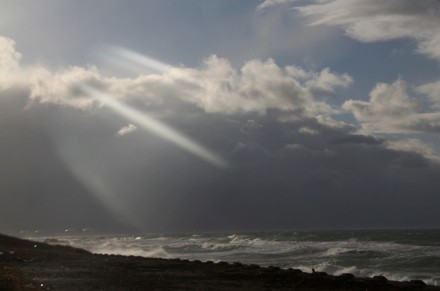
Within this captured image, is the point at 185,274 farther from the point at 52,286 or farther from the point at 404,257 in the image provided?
the point at 404,257

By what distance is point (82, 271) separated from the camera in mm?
26875

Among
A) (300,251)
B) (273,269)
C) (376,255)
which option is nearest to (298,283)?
(273,269)

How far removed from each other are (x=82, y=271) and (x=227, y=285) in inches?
337

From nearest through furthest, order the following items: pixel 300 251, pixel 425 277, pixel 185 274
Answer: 1. pixel 185 274
2. pixel 425 277
3. pixel 300 251

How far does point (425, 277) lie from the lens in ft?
111

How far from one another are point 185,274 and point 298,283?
6.43 metres

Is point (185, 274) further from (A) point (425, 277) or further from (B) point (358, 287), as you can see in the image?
(A) point (425, 277)

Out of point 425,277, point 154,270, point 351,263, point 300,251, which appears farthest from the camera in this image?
Result: point 300,251

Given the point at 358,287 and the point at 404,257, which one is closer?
the point at 358,287

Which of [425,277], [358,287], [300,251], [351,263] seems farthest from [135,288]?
[300,251]

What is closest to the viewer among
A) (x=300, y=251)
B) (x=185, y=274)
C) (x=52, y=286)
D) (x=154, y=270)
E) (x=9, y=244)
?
(x=52, y=286)

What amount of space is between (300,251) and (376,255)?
31.6ft

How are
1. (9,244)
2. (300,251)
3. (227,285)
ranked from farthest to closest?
(300,251), (9,244), (227,285)

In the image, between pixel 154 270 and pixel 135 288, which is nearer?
pixel 135 288
